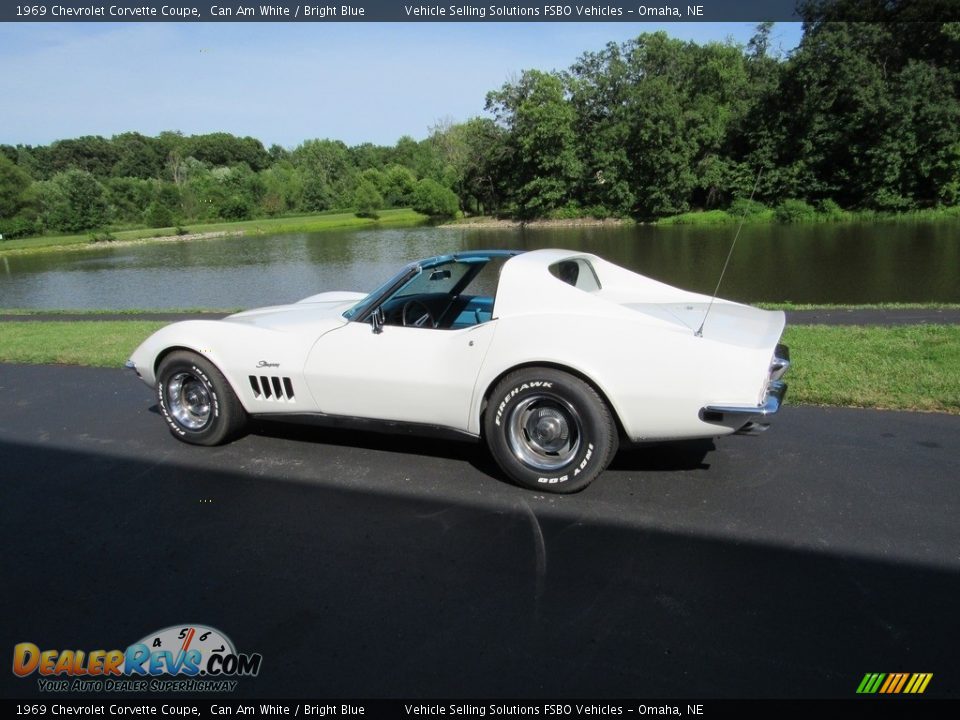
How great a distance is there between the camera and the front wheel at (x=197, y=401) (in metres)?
4.72

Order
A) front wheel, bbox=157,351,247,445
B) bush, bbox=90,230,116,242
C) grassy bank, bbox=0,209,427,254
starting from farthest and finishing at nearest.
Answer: bush, bbox=90,230,116,242 < grassy bank, bbox=0,209,427,254 < front wheel, bbox=157,351,247,445

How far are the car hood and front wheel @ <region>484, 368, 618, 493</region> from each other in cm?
134

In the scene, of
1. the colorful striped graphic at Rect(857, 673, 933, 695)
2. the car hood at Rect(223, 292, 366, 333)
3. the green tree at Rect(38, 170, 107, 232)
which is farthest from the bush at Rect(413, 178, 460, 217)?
the colorful striped graphic at Rect(857, 673, 933, 695)

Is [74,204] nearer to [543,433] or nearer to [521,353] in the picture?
[521,353]

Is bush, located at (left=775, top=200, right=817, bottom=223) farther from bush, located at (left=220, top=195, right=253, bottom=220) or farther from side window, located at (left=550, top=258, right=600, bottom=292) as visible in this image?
bush, located at (left=220, top=195, right=253, bottom=220)

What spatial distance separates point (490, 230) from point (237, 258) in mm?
25513

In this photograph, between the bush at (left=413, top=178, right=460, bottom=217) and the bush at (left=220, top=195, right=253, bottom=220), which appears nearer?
the bush at (left=413, top=178, right=460, bottom=217)

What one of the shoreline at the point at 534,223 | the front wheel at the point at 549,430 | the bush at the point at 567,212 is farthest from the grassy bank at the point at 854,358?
the bush at the point at 567,212

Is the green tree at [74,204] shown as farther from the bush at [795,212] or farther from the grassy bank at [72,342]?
the grassy bank at [72,342]

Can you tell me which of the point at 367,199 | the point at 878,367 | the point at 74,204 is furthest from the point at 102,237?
the point at 878,367

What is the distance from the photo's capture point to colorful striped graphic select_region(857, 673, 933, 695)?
2.25m

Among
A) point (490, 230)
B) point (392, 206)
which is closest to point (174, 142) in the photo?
point (392, 206)

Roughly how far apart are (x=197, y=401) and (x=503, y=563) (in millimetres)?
2874

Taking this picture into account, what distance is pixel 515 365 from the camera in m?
3.90
